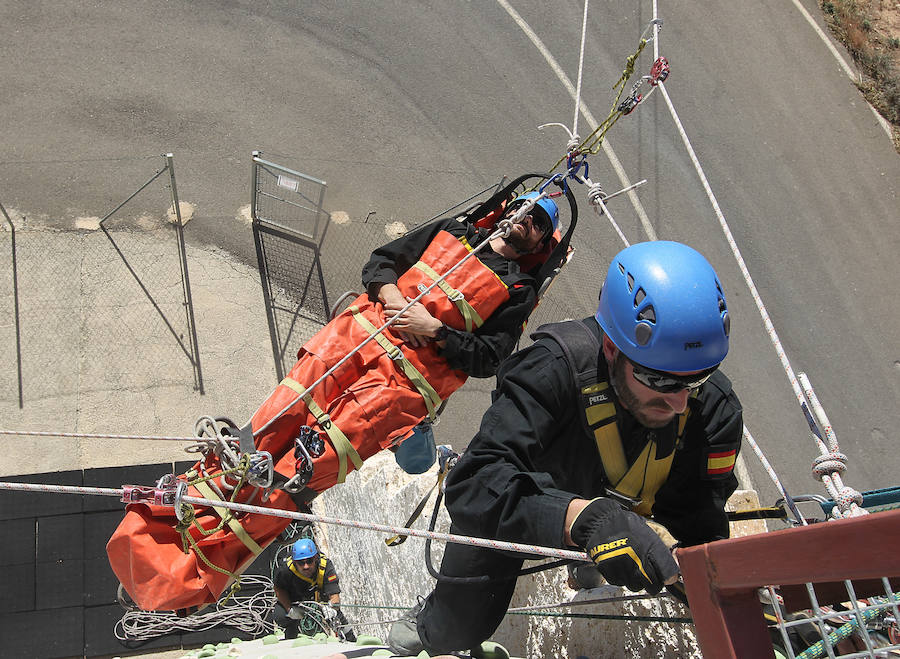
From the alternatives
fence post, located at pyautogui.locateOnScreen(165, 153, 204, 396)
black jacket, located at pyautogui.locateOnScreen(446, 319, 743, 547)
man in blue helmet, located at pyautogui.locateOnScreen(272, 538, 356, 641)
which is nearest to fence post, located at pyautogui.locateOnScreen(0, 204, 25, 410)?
fence post, located at pyautogui.locateOnScreen(165, 153, 204, 396)

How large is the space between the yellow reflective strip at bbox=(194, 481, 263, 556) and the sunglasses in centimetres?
222

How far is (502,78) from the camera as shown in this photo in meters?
8.45

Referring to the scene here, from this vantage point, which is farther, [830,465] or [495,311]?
[495,311]

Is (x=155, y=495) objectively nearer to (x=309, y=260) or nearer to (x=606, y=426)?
(x=606, y=426)

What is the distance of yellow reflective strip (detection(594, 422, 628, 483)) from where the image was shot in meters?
2.71

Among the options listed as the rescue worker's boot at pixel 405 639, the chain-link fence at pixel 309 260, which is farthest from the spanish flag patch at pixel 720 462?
the chain-link fence at pixel 309 260

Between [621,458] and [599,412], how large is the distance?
0.71ft

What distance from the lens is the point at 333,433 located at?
13.1ft

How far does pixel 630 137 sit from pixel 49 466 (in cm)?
669

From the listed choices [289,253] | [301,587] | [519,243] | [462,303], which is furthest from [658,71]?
[301,587]

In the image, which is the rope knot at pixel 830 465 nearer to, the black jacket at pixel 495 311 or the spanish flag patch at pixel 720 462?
the spanish flag patch at pixel 720 462

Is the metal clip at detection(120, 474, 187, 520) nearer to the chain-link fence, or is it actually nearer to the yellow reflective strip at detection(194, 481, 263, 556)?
the yellow reflective strip at detection(194, 481, 263, 556)

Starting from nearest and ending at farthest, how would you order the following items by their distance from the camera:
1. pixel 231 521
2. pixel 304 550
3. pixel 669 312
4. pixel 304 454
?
pixel 669 312
pixel 231 521
pixel 304 454
pixel 304 550

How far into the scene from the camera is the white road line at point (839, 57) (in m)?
8.93
